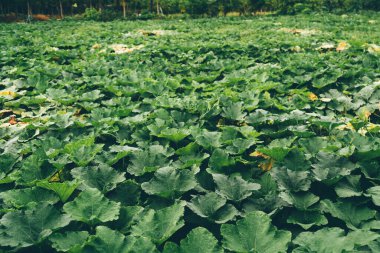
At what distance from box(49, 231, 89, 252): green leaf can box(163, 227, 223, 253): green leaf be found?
41cm

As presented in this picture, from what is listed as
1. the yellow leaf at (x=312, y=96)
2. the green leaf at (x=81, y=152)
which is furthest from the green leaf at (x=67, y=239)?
the yellow leaf at (x=312, y=96)

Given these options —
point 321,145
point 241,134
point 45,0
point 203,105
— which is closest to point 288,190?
point 321,145

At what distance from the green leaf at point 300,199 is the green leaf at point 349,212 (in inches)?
2.4

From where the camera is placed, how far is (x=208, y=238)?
1.58m

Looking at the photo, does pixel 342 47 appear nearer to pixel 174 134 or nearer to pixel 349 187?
pixel 174 134

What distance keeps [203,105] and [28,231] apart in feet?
6.96

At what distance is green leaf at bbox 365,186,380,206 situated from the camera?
189 centimetres

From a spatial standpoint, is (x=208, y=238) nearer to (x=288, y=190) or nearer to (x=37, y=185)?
(x=288, y=190)

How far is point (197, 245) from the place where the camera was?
1553 mm

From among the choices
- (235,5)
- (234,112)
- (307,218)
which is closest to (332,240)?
(307,218)

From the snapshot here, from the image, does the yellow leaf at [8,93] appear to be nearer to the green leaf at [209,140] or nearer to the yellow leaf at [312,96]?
the green leaf at [209,140]

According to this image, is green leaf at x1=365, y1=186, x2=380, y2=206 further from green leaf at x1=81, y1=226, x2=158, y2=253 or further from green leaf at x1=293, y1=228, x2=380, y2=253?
green leaf at x1=81, y1=226, x2=158, y2=253

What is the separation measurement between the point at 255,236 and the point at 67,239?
0.84m

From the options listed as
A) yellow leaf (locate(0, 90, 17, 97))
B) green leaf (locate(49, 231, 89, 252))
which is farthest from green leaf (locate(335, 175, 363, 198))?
yellow leaf (locate(0, 90, 17, 97))
